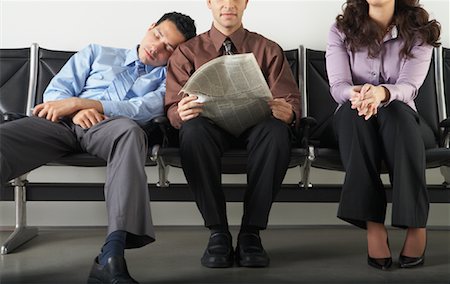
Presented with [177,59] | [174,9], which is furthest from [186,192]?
[174,9]

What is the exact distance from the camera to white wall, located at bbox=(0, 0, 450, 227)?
10.8 ft

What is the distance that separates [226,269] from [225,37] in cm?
102

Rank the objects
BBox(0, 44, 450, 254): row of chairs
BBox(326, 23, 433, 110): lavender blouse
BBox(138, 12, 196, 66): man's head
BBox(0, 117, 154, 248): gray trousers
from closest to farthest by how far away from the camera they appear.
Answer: BBox(0, 117, 154, 248): gray trousers
BBox(326, 23, 433, 110): lavender blouse
BBox(138, 12, 196, 66): man's head
BBox(0, 44, 450, 254): row of chairs

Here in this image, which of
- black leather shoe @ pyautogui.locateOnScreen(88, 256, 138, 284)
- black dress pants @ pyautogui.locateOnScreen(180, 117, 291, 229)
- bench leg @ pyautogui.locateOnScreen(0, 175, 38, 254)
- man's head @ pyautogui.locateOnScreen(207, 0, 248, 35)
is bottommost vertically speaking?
bench leg @ pyautogui.locateOnScreen(0, 175, 38, 254)

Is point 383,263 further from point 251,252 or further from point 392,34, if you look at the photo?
point 392,34

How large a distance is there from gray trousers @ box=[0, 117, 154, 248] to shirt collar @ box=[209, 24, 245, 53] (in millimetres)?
668

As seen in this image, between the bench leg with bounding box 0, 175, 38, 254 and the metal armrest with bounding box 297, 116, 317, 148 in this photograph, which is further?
the bench leg with bounding box 0, 175, 38, 254

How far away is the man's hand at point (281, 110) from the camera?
7.27 feet

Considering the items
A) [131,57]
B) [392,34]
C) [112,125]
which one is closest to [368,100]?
[392,34]

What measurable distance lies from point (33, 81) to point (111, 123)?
3.67 ft

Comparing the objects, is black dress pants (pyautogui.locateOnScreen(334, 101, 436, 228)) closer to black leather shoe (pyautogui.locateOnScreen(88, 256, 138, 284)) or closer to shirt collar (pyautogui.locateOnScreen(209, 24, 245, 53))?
shirt collar (pyautogui.locateOnScreen(209, 24, 245, 53))

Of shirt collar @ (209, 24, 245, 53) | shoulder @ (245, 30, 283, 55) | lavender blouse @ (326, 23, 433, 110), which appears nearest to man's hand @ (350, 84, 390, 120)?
lavender blouse @ (326, 23, 433, 110)

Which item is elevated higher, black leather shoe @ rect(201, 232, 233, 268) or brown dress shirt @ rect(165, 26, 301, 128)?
brown dress shirt @ rect(165, 26, 301, 128)

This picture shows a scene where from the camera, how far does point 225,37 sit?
2.54 m
